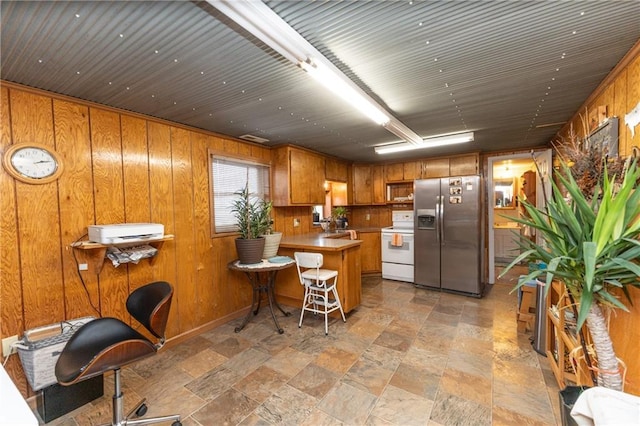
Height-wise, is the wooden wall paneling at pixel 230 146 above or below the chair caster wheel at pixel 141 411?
above

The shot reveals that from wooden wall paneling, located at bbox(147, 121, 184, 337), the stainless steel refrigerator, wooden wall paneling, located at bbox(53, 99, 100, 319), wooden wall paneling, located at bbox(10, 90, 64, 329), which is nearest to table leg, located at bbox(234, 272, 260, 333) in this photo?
wooden wall paneling, located at bbox(147, 121, 184, 337)

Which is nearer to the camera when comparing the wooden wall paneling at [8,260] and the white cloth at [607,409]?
the white cloth at [607,409]

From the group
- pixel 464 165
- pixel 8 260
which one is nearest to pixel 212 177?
pixel 8 260

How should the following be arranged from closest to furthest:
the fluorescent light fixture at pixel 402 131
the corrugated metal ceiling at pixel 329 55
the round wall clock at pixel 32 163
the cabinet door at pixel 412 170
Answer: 1. the corrugated metal ceiling at pixel 329 55
2. the round wall clock at pixel 32 163
3. the fluorescent light fixture at pixel 402 131
4. the cabinet door at pixel 412 170

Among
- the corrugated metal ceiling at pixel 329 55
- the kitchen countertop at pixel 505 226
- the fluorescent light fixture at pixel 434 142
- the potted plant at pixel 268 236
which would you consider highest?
the corrugated metal ceiling at pixel 329 55

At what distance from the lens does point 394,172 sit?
5406 millimetres

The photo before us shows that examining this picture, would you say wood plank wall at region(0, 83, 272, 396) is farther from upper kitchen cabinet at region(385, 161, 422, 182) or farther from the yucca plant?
upper kitchen cabinet at region(385, 161, 422, 182)

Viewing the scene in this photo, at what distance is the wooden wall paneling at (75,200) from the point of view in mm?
2105

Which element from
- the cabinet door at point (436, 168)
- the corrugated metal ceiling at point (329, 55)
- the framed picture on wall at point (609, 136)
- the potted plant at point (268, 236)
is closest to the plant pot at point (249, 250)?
the potted plant at point (268, 236)

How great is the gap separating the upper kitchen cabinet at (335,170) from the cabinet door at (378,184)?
61cm

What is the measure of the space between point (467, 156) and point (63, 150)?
17.4 ft

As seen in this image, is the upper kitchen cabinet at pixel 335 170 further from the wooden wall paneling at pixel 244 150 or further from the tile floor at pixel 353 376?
the tile floor at pixel 353 376

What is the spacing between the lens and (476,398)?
191cm

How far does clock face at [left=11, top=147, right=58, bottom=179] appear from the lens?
1.90 m
